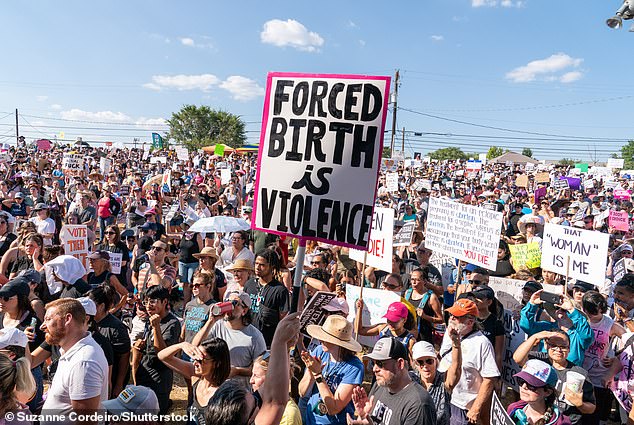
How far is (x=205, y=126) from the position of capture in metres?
82.3

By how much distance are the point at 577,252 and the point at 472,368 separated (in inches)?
120

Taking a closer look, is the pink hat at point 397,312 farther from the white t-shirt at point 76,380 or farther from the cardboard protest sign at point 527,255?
the cardboard protest sign at point 527,255

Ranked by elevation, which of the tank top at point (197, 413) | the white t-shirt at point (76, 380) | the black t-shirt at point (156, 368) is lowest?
the black t-shirt at point (156, 368)

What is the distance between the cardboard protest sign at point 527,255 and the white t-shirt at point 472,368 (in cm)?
407

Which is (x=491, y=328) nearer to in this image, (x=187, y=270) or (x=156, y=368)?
(x=156, y=368)

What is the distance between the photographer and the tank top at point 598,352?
4598 millimetres

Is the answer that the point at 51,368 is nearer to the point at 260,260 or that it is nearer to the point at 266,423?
the point at 260,260

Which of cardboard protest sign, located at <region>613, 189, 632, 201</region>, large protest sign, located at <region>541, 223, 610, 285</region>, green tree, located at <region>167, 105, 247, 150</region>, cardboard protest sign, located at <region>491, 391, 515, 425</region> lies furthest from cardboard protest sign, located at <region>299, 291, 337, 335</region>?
green tree, located at <region>167, 105, 247, 150</region>

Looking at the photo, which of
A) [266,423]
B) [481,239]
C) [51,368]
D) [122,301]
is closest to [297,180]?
[266,423]

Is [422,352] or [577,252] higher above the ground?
[577,252]

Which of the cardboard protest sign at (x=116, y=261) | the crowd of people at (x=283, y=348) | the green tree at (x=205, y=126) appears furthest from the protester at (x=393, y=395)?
the green tree at (x=205, y=126)

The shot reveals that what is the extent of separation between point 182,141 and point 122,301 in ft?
264

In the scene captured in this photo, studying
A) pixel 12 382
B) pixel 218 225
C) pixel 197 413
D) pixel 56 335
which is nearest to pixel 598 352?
pixel 197 413

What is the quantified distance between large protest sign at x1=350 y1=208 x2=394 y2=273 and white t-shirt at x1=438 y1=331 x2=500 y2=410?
239 cm
